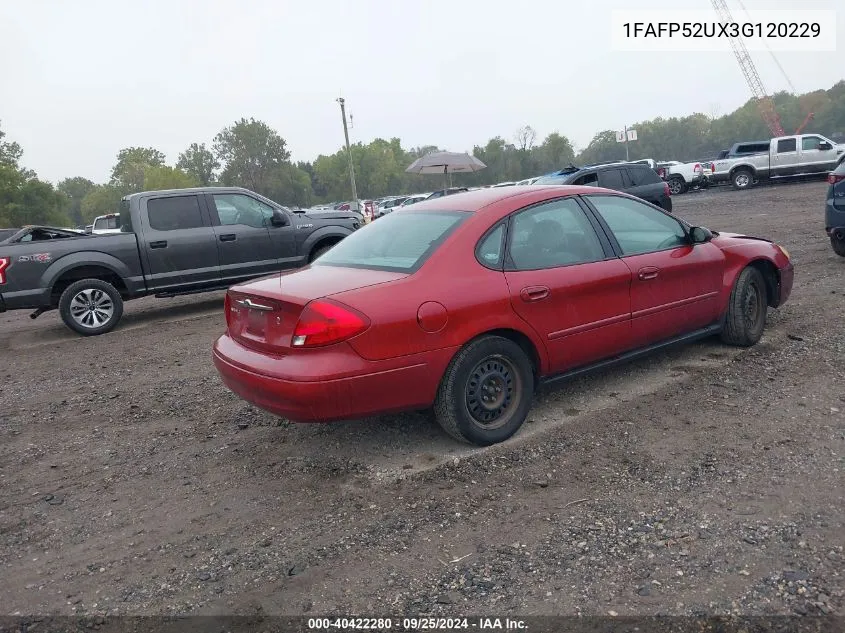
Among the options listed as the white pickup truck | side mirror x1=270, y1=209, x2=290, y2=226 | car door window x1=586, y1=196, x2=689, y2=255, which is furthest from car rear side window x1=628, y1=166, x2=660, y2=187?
the white pickup truck

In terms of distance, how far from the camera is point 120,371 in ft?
21.8

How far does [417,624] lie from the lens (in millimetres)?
2518

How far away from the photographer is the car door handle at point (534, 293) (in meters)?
4.03

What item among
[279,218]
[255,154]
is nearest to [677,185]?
[279,218]

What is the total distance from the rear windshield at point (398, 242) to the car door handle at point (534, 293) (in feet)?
1.92


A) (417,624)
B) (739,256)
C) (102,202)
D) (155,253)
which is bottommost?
(417,624)

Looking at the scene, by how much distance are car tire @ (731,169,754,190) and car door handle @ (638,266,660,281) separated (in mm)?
25766

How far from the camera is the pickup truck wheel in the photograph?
8.60 metres

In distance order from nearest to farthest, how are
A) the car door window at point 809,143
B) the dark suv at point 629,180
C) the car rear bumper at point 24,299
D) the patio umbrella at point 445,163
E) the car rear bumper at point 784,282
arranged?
the car rear bumper at point 784,282, the car rear bumper at point 24,299, the dark suv at point 629,180, the patio umbrella at point 445,163, the car door window at point 809,143

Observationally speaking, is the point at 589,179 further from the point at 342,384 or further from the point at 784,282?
the point at 342,384

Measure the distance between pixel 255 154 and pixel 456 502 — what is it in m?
88.5

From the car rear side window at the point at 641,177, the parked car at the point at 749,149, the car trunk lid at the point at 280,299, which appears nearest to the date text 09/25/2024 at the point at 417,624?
the car trunk lid at the point at 280,299

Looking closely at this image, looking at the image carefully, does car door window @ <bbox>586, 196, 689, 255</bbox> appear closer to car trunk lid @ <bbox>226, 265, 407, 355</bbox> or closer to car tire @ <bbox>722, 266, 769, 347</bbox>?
car tire @ <bbox>722, 266, 769, 347</bbox>

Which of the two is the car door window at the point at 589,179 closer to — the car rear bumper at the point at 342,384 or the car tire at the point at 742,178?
the car rear bumper at the point at 342,384
